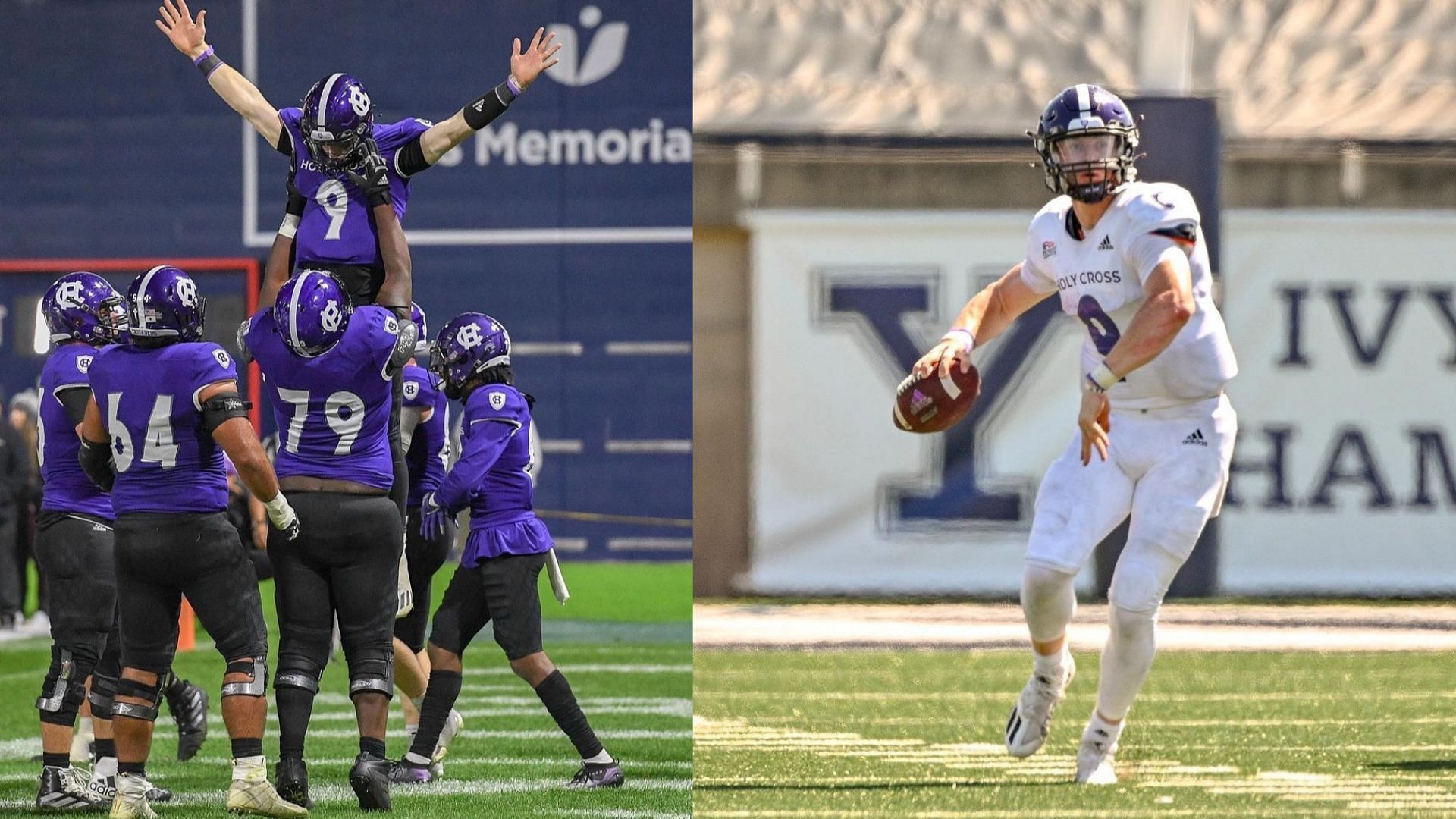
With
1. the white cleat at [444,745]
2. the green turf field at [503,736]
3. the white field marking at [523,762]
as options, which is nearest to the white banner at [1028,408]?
the green turf field at [503,736]

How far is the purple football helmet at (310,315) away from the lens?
16.4 ft

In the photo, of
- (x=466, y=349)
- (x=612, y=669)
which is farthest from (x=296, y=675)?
(x=612, y=669)

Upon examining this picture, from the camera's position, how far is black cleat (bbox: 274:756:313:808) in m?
4.93

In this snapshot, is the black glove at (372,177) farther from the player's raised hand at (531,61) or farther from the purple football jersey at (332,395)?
the purple football jersey at (332,395)

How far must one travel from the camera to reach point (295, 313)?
5.00 metres

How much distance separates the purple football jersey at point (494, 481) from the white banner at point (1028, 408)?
6369 millimetres

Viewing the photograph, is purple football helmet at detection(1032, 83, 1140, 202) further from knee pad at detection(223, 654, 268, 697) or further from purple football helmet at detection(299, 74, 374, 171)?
knee pad at detection(223, 654, 268, 697)

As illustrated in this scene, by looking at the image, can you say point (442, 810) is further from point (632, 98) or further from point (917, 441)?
point (632, 98)

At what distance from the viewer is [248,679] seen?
4.99 m

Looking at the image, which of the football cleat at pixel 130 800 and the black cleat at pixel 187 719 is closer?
the football cleat at pixel 130 800

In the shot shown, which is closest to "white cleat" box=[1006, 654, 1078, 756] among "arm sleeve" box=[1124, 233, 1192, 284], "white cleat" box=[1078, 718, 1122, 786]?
"white cleat" box=[1078, 718, 1122, 786]

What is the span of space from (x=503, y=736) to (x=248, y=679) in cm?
189

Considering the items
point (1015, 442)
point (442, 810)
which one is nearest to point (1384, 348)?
point (1015, 442)

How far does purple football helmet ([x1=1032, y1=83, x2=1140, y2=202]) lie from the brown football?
0.55 meters
